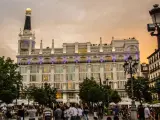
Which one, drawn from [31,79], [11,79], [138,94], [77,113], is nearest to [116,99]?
[138,94]

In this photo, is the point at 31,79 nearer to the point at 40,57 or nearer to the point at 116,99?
the point at 40,57

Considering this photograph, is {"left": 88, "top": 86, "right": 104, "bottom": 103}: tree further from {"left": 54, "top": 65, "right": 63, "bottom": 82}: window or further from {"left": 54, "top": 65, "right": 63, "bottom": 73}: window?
{"left": 54, "top": 65, "right": 63, "bottom": 73}: window

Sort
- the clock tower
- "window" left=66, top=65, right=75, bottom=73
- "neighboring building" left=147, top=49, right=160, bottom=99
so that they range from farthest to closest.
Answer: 1. the clock tower
2. "window" left=66, top=65, right=75, bottom=73
3. "neighboring building" left=147, top=49, right=160, bottom=99

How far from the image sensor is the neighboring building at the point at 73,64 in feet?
325

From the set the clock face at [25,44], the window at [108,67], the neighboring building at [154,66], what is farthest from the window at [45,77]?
the neighboring building at [154,66]

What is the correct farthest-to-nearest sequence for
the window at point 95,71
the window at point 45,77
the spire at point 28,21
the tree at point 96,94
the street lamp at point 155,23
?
the spire at point 28,21 < the window at point 45,77 < the window at point 95,71 < the tree at point 96,94 < the street lamp at point 155,23

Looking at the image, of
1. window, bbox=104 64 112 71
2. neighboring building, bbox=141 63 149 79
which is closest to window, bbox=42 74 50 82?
window, bbox=104 64 112 71

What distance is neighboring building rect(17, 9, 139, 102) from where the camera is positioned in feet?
325

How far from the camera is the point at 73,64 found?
102 m

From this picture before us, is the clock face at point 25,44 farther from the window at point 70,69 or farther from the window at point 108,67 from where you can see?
the window at point 108,67

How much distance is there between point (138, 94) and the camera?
165 ft

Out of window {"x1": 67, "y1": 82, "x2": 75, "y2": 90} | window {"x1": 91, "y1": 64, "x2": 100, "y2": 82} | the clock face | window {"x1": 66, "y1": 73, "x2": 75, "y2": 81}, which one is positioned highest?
the clock face

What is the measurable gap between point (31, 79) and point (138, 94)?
5895cm

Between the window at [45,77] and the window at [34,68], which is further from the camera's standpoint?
the window at [34,68]
